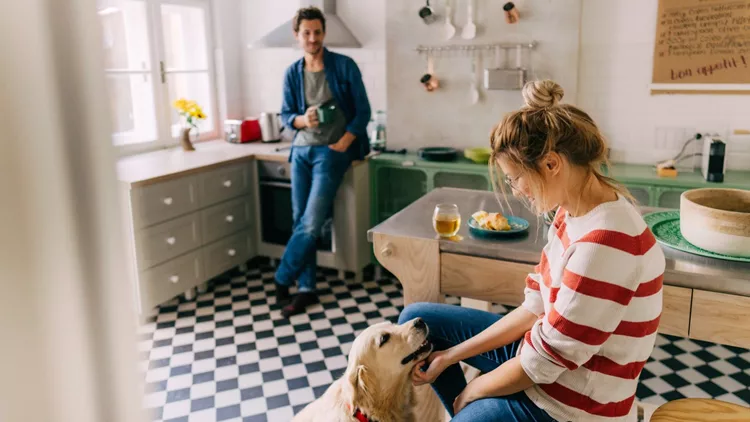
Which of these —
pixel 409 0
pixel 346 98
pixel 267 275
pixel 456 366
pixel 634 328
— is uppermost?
pixel 409 0

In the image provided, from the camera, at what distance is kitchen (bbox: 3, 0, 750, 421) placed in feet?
9.53

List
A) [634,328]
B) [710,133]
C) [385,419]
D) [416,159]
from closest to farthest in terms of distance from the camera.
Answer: [634,328] → [385,419] → [710,133] → [416,159]

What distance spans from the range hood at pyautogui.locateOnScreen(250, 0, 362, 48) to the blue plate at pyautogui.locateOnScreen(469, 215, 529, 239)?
248 cm

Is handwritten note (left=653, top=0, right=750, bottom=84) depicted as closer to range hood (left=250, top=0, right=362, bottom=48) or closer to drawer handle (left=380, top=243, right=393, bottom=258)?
range hood (left=250, top=0, right=362, bottom=48)

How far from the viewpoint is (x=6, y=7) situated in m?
0.28

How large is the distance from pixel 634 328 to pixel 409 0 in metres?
3.25

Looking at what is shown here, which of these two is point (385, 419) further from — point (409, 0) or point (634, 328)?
point (409, 0)

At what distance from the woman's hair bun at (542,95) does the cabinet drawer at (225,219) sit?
2811mm

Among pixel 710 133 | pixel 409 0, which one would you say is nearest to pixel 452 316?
pixel 710 133

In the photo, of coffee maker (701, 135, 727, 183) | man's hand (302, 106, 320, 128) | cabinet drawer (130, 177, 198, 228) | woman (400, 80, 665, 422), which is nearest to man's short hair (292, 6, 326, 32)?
man's hand (302, 106, 320, 128)

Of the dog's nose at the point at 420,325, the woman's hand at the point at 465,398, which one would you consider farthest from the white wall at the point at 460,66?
the woman's hand at the point at 465,398

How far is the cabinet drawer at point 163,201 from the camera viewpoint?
3.31 m

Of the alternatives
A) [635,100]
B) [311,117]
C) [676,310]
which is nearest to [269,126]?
[311,117]

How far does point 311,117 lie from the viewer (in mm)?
3564
